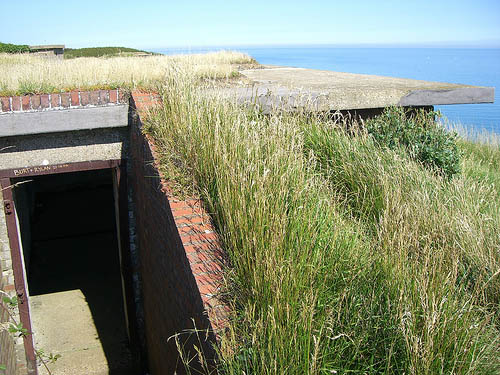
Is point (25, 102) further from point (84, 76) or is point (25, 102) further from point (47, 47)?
point (47, 47)

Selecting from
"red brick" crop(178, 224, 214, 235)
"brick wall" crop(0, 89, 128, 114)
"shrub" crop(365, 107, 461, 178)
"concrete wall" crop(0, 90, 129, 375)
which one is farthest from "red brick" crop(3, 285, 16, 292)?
"shrub" crop(365, 107, 461, 178)

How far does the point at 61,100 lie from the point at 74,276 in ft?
14.8

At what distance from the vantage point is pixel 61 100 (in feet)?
18.6

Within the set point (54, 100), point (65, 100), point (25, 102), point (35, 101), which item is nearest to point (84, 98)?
point (65, 100)

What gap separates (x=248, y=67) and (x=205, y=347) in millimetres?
8823

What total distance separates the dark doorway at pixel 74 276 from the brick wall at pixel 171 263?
1.32 meters

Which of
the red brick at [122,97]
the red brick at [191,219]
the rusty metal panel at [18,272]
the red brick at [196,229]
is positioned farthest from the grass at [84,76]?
the red brick at [196,229]

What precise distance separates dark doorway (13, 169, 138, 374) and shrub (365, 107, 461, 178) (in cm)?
456

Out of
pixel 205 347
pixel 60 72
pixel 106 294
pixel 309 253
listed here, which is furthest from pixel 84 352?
pixel 309 253

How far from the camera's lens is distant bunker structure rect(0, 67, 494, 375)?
367 cm

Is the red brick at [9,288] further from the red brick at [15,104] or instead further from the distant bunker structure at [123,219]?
the red brick at [15,104]

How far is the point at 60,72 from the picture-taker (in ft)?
22.5

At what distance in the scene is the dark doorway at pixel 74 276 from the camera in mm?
6633

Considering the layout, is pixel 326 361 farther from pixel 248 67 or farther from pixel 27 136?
pixel 248 67
